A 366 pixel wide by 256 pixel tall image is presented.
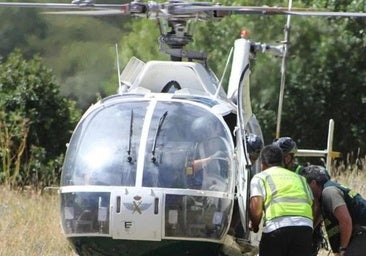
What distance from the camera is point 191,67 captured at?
1120cm

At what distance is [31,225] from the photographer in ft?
47.2

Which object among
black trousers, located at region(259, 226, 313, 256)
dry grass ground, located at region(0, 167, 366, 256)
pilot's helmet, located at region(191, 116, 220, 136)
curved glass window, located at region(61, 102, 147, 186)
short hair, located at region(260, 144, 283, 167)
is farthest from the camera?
dry grass ground, located at region(0, 167, 366, 256)

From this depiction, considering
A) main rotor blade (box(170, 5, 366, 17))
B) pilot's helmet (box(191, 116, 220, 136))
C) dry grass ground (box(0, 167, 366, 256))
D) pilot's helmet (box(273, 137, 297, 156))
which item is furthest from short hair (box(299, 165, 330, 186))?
dry grass ground (box(0, 167, 366, 256))

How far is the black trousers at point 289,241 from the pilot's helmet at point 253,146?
101cm

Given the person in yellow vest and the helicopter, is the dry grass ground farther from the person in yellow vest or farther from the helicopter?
the person in yellow vest

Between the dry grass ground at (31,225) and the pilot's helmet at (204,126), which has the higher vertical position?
the pilot's helmet at (204,126)

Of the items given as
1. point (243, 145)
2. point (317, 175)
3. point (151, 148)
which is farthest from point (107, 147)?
point (317, 175)

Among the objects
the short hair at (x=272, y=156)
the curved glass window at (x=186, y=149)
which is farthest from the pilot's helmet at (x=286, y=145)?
the curved glass window at (x=186, y=149)

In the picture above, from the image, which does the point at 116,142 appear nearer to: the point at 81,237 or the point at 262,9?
the point at 81,237

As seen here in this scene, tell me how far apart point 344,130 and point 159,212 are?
50.6 ft

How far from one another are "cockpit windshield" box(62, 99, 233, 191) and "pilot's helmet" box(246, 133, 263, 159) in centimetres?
36

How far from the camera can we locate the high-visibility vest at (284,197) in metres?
9.91

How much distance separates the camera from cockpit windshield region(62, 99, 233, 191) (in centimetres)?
994

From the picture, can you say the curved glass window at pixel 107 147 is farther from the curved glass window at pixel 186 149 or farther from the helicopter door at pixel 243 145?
the helicopter door at pixel 243 145
